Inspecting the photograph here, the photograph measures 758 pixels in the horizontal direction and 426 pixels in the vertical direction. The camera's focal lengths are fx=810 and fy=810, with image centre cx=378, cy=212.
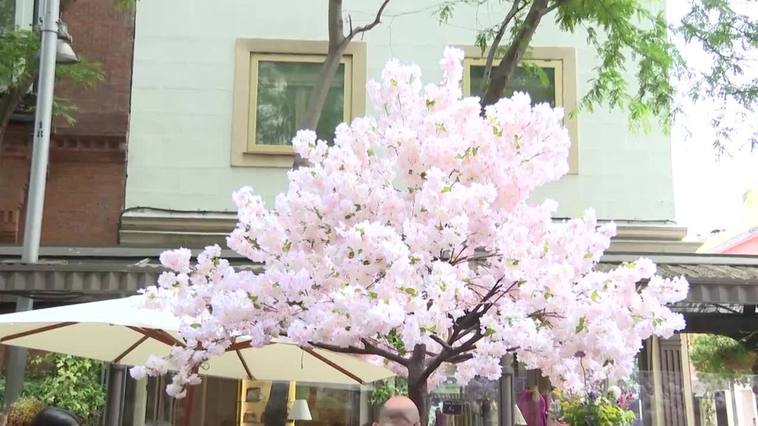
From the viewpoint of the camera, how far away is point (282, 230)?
13.8 feet

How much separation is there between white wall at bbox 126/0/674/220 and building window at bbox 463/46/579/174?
16cm

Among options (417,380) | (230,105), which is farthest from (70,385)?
(417,380)

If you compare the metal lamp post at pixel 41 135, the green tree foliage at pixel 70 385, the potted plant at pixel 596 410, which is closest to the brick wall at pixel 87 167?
the green tree foliage at pixel 70 385

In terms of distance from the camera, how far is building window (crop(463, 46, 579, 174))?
12594 millimetres

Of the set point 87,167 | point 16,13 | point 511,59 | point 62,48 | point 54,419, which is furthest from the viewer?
point 87,167

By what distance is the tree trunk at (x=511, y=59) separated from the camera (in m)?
8.51

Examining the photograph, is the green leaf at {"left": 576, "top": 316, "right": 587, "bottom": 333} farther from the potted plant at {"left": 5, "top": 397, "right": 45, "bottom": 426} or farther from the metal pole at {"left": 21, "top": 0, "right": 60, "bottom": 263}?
the metal pole at {"left": 21, "top": 0, "right": 60, "bottom": 263}

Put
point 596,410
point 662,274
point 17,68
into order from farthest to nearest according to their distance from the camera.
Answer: point 17,68 → point 662,274 → point 596,410

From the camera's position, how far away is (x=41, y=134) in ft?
27.9

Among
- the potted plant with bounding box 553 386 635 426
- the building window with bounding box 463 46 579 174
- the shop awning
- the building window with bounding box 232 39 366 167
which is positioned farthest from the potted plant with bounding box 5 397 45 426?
the building window with bounding box 463 46 579 174

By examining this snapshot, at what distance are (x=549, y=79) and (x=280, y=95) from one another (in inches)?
167

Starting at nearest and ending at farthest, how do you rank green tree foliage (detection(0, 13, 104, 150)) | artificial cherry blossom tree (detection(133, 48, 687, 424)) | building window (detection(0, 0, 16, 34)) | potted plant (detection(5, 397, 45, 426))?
artificial cherry blossom tree (detection(133, 48, 687, 424)), potted plant (detection(5, 397, 45, 426)), green tree foliage (detection(0, 13, 104, 150)), building window (detection(0, 0, 16, 34))

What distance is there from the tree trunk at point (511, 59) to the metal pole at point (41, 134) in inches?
181

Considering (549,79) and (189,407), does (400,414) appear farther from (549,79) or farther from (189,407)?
(549,79)
